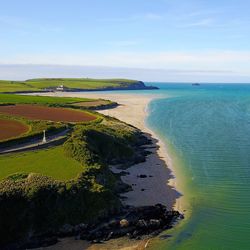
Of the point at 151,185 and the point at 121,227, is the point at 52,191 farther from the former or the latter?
the point at 151,185

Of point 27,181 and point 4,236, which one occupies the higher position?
point 27,181

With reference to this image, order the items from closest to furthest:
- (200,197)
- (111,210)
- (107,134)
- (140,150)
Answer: (111,210) → (200,197) → (107,134) → (140,150)

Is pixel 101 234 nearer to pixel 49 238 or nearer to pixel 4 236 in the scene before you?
pixel 49 238

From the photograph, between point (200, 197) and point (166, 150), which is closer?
point (200, 197)

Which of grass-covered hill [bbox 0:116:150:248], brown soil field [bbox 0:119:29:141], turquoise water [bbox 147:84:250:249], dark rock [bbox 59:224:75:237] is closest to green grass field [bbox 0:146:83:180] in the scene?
grass-covered hill [bbox 0:116:150:248]

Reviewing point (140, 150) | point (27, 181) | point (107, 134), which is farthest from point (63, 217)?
point (140, 150)
